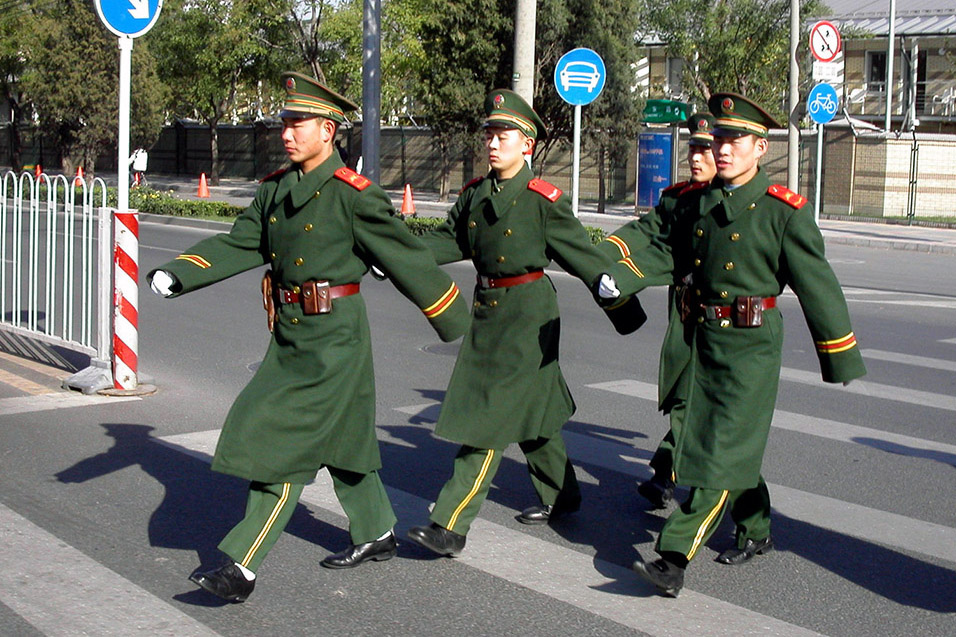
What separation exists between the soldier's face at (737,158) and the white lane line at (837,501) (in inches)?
68.7

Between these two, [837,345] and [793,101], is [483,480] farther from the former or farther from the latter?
[793,101]

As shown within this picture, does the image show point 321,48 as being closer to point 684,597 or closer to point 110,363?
point 110,363

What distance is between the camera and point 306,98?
15.2ft

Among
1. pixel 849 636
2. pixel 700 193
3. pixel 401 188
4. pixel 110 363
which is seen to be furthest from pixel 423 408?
pixel 401 188

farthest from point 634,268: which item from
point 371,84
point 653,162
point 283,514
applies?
point 653,162

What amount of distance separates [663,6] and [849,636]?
109ft

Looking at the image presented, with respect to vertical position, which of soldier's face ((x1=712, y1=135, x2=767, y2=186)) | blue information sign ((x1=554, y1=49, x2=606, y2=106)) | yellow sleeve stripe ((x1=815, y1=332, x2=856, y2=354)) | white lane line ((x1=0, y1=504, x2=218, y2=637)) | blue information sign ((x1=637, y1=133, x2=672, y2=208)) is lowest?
white lane line ((x1=0, y1=504, x2=218, y2=637))

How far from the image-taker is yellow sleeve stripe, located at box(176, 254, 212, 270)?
4805mm

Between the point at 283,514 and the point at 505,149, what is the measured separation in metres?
1.74

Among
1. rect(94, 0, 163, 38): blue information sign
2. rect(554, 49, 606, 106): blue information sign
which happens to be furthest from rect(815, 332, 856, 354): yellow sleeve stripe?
rect(554, 49, 606, 106): blue information sign

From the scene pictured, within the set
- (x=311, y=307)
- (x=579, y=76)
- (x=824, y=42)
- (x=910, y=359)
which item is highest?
(x=824, y=42)

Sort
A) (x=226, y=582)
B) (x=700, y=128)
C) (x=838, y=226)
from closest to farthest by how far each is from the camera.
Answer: (x=226, y=582) → (x=700, y=128) → (x=838, y=226)

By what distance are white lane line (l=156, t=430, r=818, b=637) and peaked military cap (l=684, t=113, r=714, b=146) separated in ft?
7.07

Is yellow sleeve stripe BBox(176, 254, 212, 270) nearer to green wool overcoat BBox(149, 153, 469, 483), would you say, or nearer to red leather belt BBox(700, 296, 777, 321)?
green wool overcoat BBox(149, 153, 469, 483)
